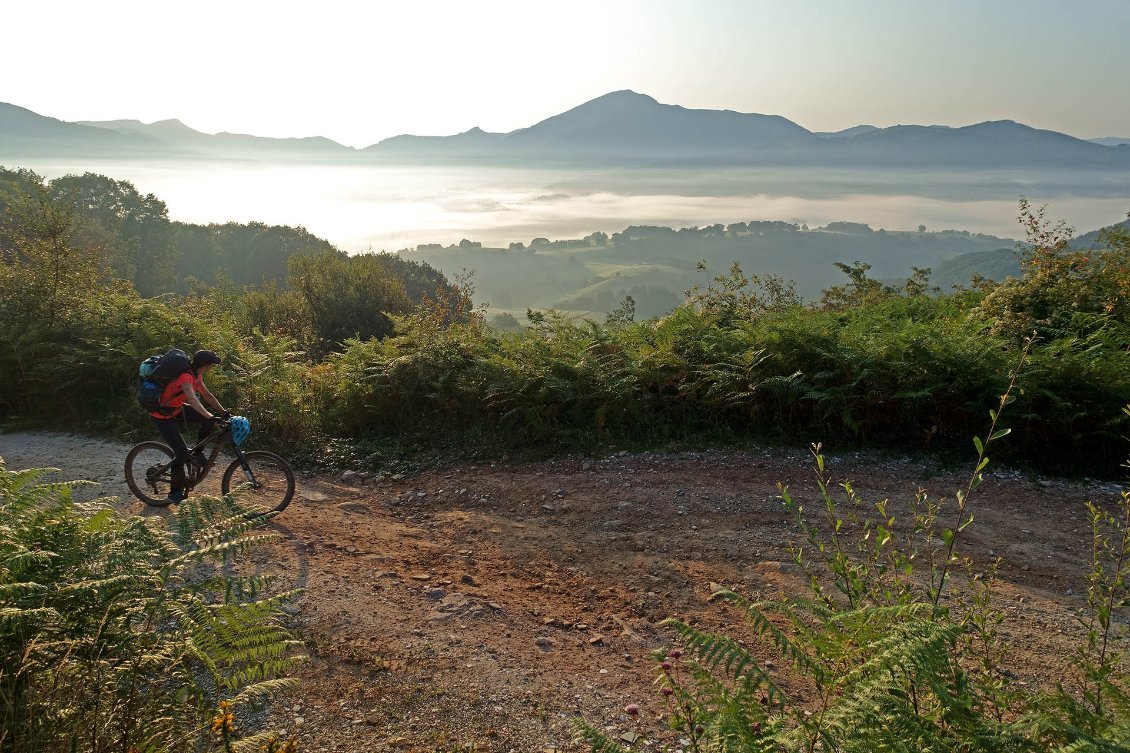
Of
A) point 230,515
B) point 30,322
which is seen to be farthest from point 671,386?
point 30,322

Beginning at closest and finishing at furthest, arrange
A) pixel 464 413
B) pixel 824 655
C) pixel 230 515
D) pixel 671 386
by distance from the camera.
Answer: pixel 824 655 → pixel 230 515 → pixel 671 386 → pixel 464 413

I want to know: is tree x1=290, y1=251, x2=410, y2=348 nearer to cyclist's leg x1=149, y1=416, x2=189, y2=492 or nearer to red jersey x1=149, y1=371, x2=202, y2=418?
cyclist's leg x1=149, y1=416, x2=189, y2=492

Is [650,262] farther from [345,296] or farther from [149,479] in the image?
[149,479]

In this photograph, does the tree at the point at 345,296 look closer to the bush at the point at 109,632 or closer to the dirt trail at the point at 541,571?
the dirt trail at the point at 541,571

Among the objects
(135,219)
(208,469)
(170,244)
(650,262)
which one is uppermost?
(135,219)

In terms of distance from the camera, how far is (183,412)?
7.64 meters

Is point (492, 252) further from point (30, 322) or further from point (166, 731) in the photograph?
point (166, 731)

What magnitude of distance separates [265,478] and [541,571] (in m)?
3.74

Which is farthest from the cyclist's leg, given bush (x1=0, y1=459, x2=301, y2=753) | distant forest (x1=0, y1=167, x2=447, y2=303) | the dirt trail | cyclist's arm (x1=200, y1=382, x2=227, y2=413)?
distant forest (x1=0, y1=167, x2=447, y2=303)

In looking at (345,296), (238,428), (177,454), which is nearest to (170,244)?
(345,296)

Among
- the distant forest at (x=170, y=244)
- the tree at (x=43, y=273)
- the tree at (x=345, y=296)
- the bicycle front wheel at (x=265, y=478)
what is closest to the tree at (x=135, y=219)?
the distant forest at (x=170, y=244)

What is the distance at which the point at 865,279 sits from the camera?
15.9m

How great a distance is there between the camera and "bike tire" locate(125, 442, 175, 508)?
305 inches

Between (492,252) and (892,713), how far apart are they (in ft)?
512
